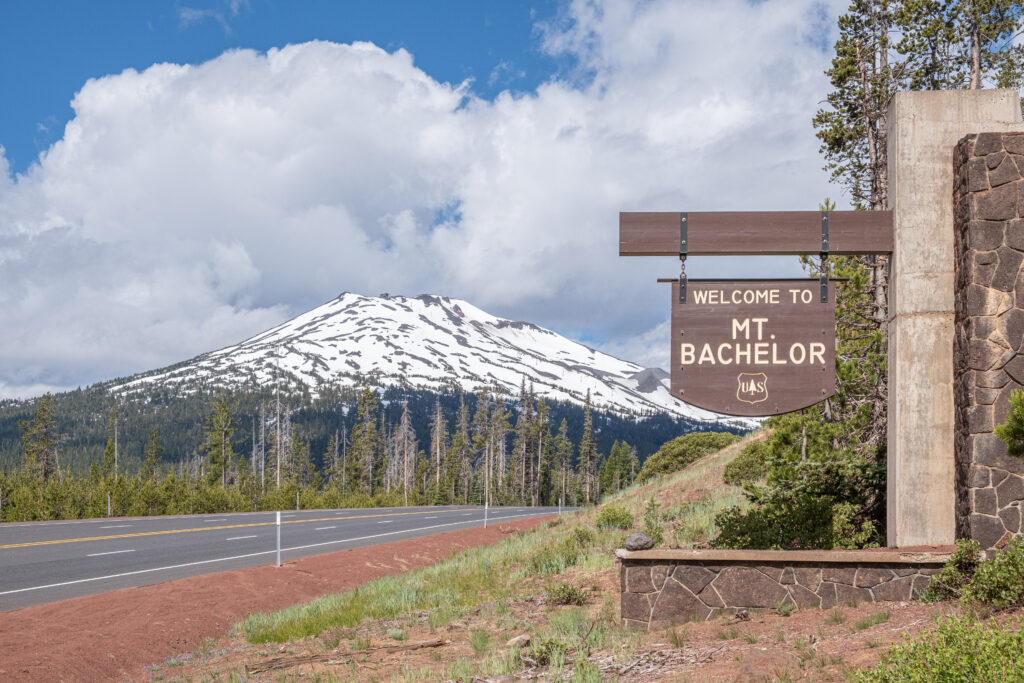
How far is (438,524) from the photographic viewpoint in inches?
1313

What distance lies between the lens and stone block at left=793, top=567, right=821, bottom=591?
796cm

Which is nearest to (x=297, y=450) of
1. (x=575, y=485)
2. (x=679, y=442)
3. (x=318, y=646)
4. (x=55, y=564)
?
(x=575, y=485)

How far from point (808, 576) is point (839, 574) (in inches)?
11.9

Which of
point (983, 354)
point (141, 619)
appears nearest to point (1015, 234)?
point (983, 354)

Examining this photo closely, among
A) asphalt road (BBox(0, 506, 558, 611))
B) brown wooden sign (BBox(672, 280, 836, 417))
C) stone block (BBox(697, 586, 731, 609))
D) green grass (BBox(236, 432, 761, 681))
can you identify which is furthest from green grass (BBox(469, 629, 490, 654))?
asphalt road (BBox(0, 506, 558, 611))

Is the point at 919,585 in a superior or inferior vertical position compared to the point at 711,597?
superior

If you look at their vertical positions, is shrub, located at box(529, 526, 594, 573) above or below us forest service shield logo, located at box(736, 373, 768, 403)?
below

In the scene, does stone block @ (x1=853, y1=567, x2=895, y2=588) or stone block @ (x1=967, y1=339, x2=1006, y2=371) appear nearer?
stone block @ (x1=967, y1=339, x2=1006, y2=371)

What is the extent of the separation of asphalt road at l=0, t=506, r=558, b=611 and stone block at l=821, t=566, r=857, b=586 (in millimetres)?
12942

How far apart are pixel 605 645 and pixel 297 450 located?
4765 inches

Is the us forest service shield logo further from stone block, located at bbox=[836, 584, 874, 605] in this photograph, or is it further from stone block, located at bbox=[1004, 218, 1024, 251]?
stone block, located at bbox=[1004, 218, 1024, 251]

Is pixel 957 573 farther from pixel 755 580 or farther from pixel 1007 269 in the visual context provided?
pixel 1007 269

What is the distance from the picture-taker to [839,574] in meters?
7.93

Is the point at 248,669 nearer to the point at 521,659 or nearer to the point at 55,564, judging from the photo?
the point at 521,659
